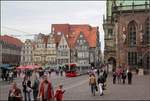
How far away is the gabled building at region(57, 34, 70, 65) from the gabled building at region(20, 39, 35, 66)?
8.90 meters

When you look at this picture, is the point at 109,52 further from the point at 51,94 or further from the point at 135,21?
the point at 51,94

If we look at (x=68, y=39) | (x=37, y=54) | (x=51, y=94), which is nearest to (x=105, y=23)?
(x=68, y=39)

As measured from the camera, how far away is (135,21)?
41.2 metres

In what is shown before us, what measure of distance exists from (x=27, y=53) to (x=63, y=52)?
463 inches

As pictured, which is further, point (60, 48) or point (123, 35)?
point (60, 48)

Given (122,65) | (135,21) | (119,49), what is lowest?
(122,65)

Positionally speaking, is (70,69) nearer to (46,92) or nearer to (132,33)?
(132,33)

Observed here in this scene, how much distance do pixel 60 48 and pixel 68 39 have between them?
700cm

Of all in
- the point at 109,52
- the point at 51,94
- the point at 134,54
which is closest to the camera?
the point at 51,94

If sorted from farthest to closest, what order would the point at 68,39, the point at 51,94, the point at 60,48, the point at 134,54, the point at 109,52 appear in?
the point at 68,39 → the point at 60,48 → the point at 109,52 → the point at 134,54 → the point at 51,94

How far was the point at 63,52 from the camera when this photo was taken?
238 ft

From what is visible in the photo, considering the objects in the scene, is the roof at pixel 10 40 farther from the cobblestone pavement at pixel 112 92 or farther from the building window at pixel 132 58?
the cobblestone pavement at pixel 112 92

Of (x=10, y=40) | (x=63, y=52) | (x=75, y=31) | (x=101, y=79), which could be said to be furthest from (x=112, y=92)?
(x=10, y=40)

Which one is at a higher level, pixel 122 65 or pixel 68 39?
pixel 68 39
